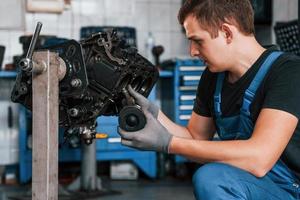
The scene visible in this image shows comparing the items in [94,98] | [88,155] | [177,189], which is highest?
[94,98]

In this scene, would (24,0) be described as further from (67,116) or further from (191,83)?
(67,116)

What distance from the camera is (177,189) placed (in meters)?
3.80

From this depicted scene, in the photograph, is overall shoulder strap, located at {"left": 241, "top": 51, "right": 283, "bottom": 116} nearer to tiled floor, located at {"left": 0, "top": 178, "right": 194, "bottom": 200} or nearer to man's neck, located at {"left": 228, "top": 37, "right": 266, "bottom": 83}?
man's neck, located at {"left": 228, "top": 37, "right": 266, "bottom": 83}

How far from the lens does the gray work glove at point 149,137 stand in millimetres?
1526

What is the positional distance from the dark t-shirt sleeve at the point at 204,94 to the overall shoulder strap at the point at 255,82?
0.23 metres

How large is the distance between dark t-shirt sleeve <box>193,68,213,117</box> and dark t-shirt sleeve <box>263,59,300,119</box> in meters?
0.30

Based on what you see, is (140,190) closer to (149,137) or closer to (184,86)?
(184,86)

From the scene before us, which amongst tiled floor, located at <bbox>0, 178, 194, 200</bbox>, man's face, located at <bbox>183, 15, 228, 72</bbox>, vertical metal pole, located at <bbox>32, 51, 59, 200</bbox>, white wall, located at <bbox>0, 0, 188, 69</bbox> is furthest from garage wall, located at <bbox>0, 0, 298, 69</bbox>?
vertical metal pole, located at <bbox>32, 51, 59, 200</bbox>

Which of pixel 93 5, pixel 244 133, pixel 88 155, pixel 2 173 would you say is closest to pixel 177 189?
pixel 88 155

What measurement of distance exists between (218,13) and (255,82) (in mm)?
236

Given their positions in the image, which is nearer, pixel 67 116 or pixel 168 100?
pixel 67 116

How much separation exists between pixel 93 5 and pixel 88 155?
134 centimetres

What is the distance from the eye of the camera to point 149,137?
153 cm

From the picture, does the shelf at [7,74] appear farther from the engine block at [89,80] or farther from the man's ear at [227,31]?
the man's ear at [227,31]
